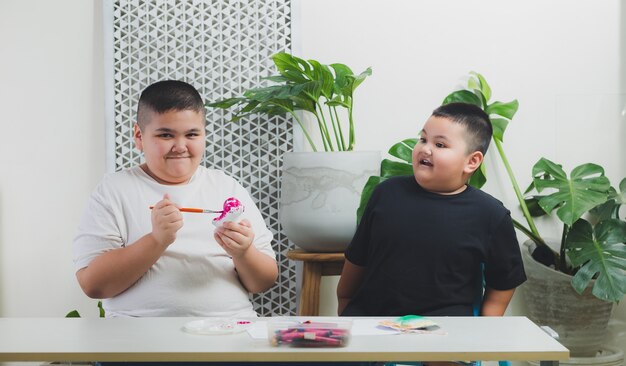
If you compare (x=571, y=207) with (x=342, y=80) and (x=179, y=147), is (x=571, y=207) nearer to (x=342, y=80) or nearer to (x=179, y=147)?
(x=342, y=80)

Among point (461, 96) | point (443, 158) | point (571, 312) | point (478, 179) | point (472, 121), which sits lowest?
point (571, 312)

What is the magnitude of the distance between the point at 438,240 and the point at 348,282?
0.35 m

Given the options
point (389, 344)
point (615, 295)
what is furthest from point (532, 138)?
point (389, 344)

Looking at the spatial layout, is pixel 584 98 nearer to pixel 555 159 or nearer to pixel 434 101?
pixel 555 159

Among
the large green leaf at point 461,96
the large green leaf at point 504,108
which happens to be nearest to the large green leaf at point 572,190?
the large green leaf at point 504,108

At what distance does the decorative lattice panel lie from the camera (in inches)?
122

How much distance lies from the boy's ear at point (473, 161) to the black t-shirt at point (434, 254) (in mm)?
61

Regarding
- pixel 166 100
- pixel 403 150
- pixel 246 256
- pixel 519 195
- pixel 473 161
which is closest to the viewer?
pixel 246 256

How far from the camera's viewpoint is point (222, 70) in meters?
3.10

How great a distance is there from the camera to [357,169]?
A: 2.79 meters

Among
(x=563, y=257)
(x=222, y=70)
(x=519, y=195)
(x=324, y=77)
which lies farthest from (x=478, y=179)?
(x=222, y=70)

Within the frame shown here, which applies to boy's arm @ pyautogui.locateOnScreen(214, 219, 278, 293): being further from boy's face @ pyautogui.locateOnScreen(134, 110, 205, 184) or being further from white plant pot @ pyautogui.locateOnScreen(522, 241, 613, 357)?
white plant pot @ pyautogui.locateOnScreen(522, 241, 613, 357)

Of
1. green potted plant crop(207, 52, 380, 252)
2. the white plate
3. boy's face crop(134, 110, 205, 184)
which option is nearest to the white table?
the white plate

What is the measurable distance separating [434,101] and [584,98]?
23.0 inches
